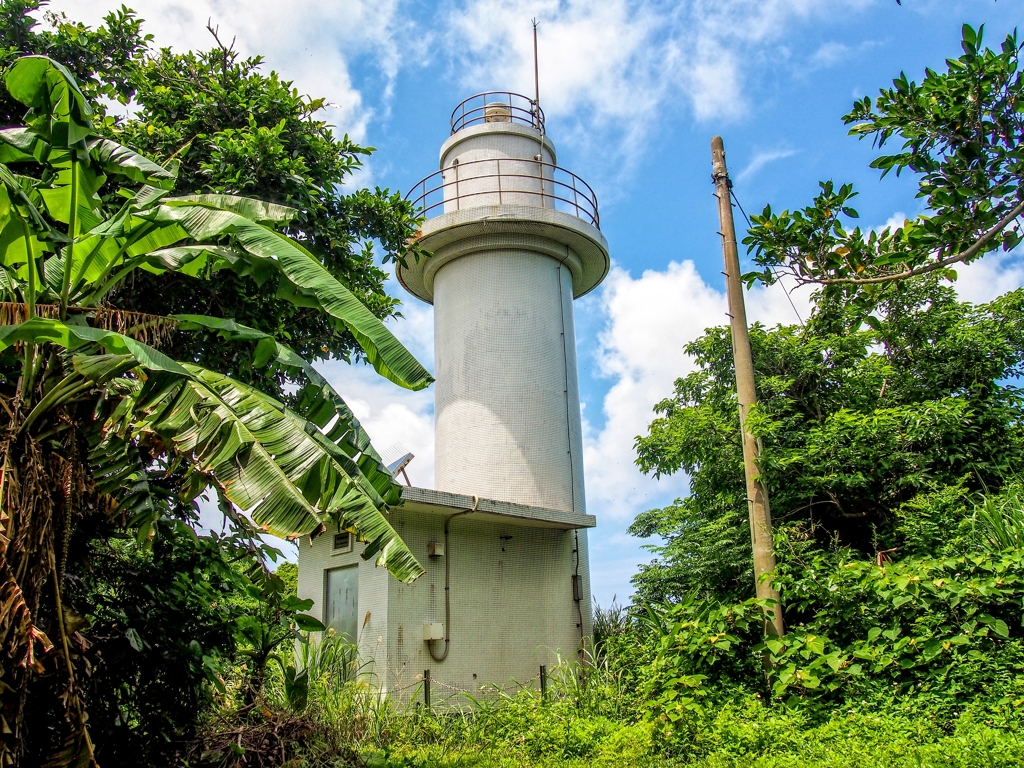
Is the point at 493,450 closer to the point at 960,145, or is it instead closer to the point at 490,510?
the point at 490,510

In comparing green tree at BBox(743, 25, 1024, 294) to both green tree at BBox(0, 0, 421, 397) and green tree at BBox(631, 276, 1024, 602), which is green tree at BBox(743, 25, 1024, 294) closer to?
green tree at BBox(631, 276, 1024, 602)

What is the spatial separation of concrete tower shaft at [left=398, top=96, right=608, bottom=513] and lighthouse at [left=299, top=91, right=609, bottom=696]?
0.03 meters

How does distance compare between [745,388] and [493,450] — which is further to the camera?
[493,450]

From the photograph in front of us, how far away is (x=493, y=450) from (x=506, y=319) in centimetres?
236

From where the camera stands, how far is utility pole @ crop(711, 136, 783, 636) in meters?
8.88

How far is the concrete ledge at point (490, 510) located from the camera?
10.6 metres

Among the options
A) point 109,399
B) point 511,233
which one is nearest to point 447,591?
point 511,233

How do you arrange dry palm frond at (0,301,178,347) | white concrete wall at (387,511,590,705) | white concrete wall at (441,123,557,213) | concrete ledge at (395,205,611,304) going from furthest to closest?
white concrete wall at (441,123,557,213) < concrete ledge at (395,205,611,304) < white concrete wall at (387,511,590,705) < dry palm frond at (0,301,178,347)

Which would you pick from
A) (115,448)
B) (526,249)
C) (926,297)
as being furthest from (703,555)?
(115,448)

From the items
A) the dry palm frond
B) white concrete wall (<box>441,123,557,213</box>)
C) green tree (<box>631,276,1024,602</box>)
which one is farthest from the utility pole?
the dry palm frond

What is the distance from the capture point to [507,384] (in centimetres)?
1359

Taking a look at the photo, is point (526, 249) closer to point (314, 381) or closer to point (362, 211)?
point (362, 211)

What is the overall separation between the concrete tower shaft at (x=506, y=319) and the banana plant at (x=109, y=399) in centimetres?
697

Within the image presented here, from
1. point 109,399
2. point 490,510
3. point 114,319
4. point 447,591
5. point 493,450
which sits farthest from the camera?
point 493,450
